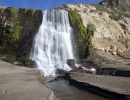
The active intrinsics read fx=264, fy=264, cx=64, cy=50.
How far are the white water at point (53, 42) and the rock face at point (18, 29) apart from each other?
103cm

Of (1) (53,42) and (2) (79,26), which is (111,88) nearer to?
(1) (53,42)

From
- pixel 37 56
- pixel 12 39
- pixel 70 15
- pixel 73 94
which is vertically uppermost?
pixel 70 15

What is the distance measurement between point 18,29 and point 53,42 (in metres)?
5.73

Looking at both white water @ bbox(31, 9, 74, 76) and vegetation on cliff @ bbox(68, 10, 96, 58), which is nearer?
white water @ bbox(31, 9, 74, 76)

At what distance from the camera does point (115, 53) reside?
4734 cm

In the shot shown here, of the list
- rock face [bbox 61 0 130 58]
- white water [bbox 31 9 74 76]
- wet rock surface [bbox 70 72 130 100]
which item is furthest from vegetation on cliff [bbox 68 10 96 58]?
wet rock surface [bbox 70 72 130 100]

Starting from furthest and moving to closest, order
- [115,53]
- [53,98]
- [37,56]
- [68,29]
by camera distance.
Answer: [115,53] → [68,29] → [37,56] → [53,98]

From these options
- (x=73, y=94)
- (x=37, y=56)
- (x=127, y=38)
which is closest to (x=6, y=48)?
(x=37, y=56)

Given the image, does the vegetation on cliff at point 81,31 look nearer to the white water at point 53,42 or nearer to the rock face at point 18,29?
the white water at point 53,42

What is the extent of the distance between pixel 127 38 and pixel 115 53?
22.9 ft

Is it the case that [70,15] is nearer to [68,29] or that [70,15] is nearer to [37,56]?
[68,29]

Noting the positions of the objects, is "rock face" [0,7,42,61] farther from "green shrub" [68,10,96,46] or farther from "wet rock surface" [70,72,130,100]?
"wet rock surface" [70,72,130,100]

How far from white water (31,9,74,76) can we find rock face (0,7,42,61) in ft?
3.39

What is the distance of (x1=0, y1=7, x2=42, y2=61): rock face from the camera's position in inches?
1500
